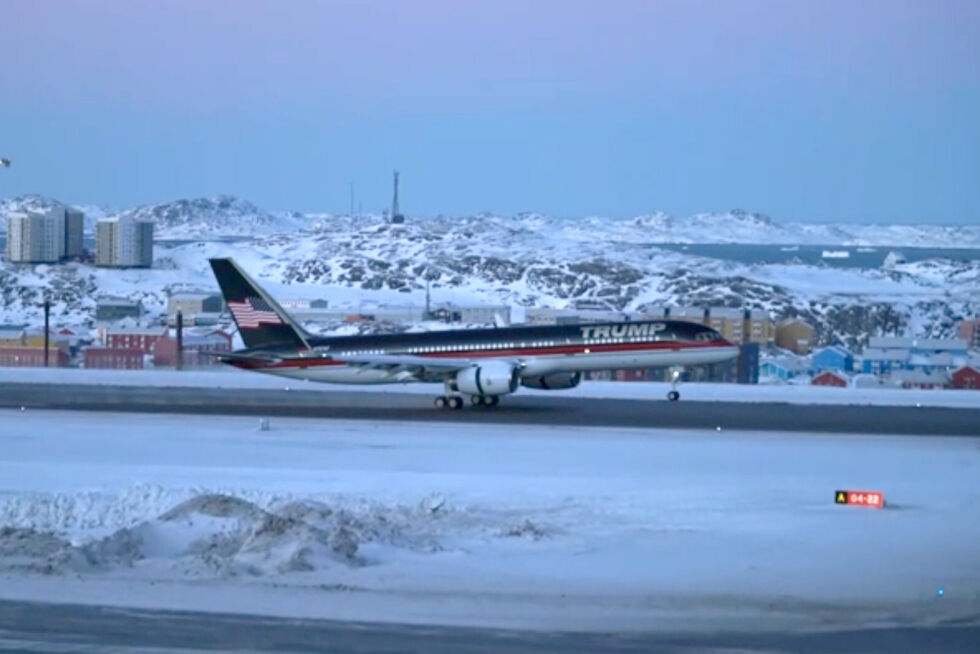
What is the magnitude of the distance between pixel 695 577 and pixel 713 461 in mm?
9625

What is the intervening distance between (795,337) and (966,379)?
14.3 m

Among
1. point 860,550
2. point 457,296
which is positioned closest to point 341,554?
point 860,550

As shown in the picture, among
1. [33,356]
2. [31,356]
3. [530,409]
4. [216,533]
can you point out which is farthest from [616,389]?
[216,533]

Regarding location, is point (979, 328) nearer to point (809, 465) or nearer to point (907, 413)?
point (907, 413)

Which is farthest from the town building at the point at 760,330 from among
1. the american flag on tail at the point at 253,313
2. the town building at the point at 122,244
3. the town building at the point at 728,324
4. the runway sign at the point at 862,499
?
the town building at the point at 122,244

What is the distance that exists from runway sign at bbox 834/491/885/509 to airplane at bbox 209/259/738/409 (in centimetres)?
1623

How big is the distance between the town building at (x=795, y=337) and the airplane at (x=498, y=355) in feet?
76.0

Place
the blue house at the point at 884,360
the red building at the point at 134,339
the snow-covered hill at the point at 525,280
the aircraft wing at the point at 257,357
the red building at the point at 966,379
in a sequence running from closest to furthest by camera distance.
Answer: the aircraft wing at the point at 257,357 < the red building at the point at 966,379 < the blue house at the point at 884,360 < the red building at the point at 134,339 < the snow-covered hill at the point at 525,280

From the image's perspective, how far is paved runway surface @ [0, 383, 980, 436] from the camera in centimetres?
3061

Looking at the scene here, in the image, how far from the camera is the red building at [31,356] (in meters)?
55.4

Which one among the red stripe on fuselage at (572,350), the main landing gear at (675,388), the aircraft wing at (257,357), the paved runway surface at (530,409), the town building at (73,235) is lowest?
the paved runway surface at (530,409)

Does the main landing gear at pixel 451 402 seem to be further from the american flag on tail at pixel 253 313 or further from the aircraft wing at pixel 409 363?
the american flag on tail at pixel 253 313

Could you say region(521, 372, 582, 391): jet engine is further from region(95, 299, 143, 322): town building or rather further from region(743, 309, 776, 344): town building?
region(95, 299, 143, 322): town building

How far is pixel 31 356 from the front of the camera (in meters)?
56.1
